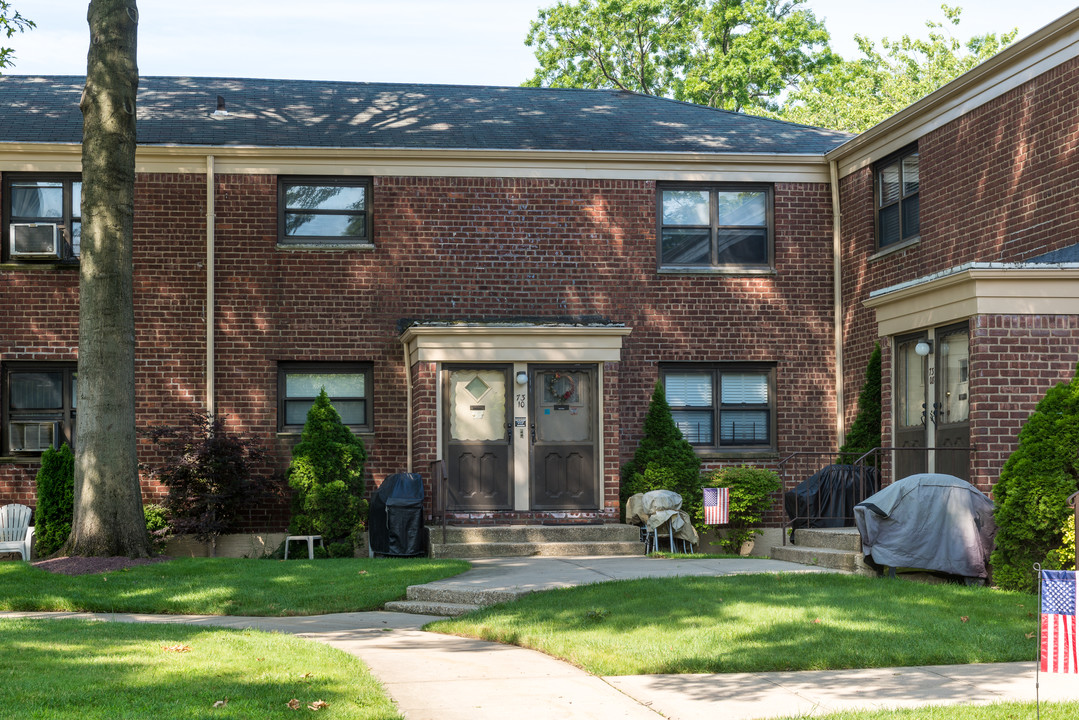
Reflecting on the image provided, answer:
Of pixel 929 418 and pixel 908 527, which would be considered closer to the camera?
pixel 908 527

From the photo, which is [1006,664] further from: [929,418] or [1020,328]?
[929,418]

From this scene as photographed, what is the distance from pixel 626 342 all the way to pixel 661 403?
3.66 ft

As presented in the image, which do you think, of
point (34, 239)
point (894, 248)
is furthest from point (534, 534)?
point (34, 239)

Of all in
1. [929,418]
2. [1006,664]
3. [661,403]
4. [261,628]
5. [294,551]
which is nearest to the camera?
[1006,664]

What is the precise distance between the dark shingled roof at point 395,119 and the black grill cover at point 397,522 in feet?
17.4

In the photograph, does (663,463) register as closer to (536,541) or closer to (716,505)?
(716,505)

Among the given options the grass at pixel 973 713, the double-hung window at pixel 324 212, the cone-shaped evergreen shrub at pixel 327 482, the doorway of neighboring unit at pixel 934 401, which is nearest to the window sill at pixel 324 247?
the double-hung window at pixel 324 212

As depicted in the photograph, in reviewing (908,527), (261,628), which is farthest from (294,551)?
(908,527)

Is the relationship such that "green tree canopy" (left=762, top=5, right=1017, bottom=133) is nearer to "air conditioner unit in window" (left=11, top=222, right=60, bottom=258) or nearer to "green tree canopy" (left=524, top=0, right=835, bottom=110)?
"green tree canopy" (left=524, top=0, right=835, bottom=110)

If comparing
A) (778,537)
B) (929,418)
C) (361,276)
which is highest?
(361,276)

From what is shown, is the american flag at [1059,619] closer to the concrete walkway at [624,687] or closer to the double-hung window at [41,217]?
the concrete walkway at [624,687]

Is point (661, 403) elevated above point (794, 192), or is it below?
below

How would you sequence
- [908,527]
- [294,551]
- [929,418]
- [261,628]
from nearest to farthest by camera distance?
[261,628] < [908,527] < [929,418] < [294,551]

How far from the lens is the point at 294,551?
16266 millimetres
